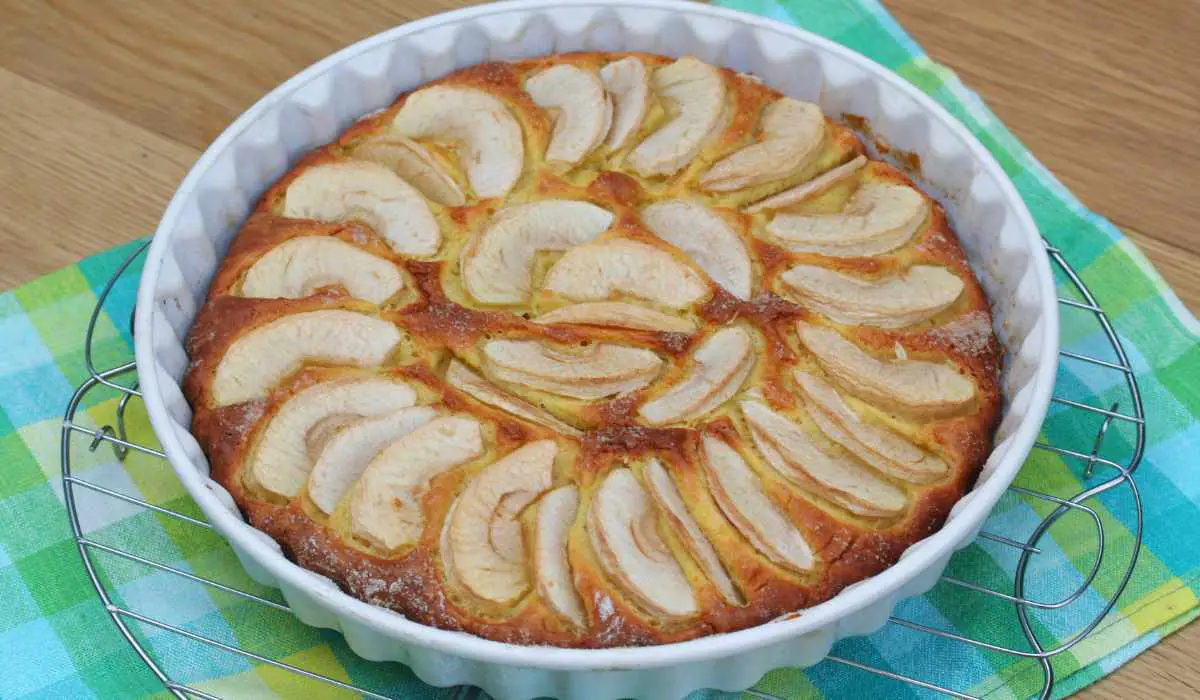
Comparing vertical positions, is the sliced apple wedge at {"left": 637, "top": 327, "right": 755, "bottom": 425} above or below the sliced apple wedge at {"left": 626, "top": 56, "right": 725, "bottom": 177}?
below

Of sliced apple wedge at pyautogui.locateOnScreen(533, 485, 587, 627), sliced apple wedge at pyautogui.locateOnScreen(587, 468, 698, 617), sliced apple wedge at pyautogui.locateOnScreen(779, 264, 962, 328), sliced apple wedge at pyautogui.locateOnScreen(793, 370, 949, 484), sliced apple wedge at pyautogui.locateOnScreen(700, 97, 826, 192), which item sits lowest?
sliced apple wedge at pyautogui.locateOnScreen(533, 485, 587, 627)

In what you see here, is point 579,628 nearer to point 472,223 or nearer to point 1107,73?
point 472,223

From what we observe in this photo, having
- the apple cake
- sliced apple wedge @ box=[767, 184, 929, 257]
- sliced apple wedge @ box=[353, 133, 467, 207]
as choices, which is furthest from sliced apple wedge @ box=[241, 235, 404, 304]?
sliced apple wedge @ box=[767, 184, 929, 257]

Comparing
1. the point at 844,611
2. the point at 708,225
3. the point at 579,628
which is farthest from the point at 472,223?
the point at 844,611

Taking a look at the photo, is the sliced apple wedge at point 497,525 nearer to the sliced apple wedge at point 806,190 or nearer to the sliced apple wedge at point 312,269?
the sliced apple wedge at point 312,269

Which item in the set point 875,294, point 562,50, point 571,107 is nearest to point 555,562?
point 875,294

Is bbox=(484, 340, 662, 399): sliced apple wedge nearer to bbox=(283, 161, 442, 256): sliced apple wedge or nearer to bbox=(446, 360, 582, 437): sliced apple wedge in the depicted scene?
bbox=(446, 360, 582, 437): sliced apple wedge

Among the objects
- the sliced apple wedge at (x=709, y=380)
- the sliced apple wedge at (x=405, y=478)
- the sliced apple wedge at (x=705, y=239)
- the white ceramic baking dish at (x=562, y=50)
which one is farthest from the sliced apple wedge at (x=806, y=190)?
the sliced apple wedge at (x=405, y=478)

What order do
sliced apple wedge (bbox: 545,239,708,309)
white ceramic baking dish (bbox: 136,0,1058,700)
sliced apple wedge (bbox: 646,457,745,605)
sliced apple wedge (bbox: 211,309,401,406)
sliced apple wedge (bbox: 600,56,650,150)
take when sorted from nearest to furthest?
white ceramic baking dish (bbox: 136,0,1058,700) < sliced apple wedge (bbox: 646,457,745,605) < sliced apple wedge (bbox: 211,309,401,406) < sliced apple wedge (bbox: 545,239,708,309) < sliced apple wedge (bbox: 600,56,650,150)
